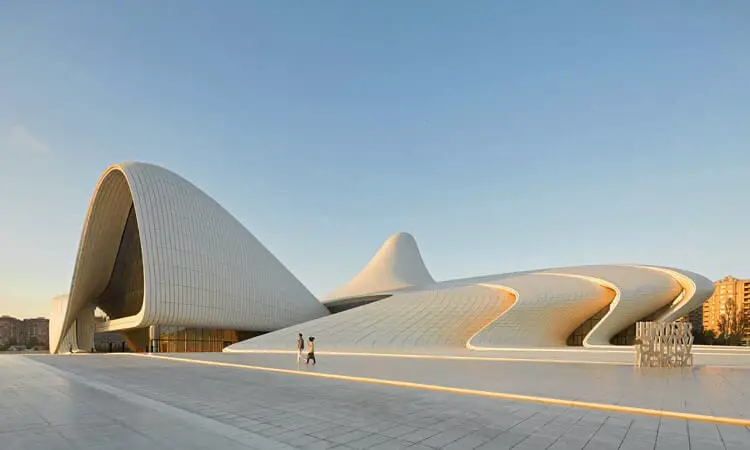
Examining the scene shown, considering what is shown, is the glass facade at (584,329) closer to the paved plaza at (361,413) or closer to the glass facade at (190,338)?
the paved plaza at (361,413)

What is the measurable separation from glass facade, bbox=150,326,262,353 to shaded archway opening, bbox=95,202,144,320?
7.50 m

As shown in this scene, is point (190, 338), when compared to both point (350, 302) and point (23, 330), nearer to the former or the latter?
point (350, 302)

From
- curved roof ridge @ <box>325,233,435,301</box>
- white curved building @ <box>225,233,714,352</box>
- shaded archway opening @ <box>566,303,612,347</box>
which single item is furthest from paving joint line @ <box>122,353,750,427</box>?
curved roof ridge @ <box>325,233,435,301</box>

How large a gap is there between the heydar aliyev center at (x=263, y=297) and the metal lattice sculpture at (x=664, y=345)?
9.96 m

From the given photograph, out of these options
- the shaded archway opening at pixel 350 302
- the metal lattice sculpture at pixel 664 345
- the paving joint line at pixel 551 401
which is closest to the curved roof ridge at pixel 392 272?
the shaded archway opening at pixel 350 302

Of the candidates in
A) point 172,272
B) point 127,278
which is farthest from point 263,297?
point 127,278

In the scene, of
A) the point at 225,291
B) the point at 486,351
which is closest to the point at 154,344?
the point at 225,291

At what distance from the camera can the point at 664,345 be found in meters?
14.5

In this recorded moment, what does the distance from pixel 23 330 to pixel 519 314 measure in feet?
339

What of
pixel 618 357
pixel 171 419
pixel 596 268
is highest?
pixel 596 268

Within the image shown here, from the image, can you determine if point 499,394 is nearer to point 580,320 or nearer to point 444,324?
point 444,324

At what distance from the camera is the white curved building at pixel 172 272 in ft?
97.0

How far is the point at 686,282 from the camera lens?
29.4 m

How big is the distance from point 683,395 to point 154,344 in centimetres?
2933
